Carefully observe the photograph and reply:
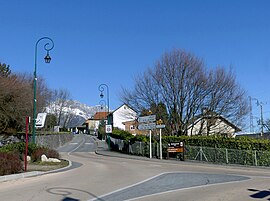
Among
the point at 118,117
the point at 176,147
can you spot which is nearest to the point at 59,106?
the point at 118,117

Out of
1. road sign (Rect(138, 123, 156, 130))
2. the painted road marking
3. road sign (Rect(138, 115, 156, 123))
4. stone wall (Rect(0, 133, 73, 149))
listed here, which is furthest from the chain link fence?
stone wall (Rect(0, 133, 73, 149))

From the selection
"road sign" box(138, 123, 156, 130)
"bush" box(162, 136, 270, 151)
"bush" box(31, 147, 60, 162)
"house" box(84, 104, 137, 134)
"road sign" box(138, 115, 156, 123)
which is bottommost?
"bush" box(31, 147, 60, 162)

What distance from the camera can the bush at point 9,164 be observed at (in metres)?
15.2

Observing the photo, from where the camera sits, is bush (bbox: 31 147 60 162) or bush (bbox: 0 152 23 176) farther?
bush (bbox: 31 147 60 162)

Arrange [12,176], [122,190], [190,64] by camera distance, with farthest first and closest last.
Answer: [190,64]
[12,176]
[122,190]

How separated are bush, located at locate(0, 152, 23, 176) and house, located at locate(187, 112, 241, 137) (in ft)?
85.6

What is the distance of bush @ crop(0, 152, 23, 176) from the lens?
49.9 ft

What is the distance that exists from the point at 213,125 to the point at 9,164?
90.8ft

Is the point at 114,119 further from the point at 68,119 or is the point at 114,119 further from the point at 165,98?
the point at 165,98

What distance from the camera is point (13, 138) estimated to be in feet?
145

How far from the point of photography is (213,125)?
39.3 meters

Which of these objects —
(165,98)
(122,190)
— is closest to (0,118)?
(165,98)

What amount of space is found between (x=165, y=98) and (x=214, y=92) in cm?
540

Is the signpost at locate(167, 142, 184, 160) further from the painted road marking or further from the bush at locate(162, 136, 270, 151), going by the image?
the painted road marking
